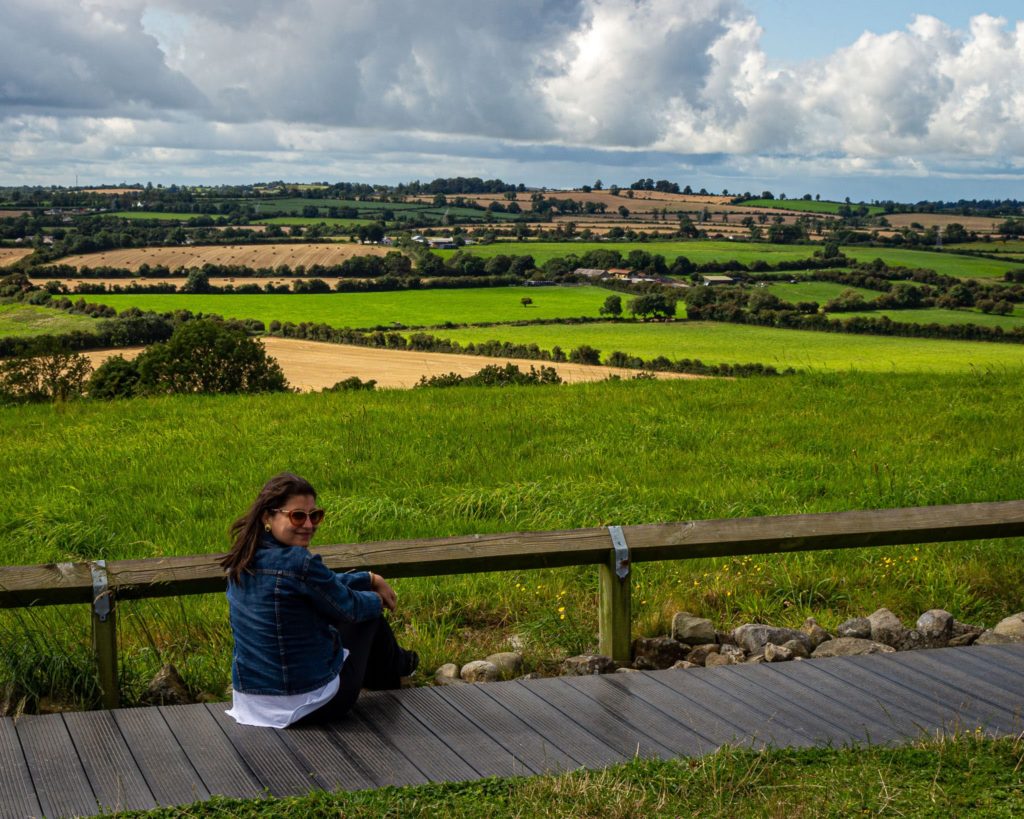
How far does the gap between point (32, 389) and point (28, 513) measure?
13608 millimetres

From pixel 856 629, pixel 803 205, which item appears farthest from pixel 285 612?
pixel 803 205

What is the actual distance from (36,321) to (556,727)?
6369 cm

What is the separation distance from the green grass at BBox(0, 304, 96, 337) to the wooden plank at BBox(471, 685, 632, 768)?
51.4 meters

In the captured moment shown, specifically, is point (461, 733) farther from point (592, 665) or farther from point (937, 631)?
point (937, 631)

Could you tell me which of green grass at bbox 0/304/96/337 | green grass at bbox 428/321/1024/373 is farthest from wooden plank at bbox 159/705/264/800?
green grass at bbox 0/304/96/337

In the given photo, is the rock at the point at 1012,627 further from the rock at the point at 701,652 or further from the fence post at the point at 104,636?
the fence post at the point at 104,636

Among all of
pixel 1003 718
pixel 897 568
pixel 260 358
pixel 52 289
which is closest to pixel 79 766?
pixel 1003 718

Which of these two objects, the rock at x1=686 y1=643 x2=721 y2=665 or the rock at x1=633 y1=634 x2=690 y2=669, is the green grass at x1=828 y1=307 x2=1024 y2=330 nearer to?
the rock at x1=686 y1=643 x2=721 y2=665

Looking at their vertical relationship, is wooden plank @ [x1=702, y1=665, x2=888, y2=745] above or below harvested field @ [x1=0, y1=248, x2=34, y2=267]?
above

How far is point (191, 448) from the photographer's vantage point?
1392 cm

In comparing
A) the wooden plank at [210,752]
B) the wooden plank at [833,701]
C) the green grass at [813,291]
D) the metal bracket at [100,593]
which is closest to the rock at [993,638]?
the wooden plank at [833,701]

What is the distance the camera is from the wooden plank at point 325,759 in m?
4.47

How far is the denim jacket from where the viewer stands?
4.93 meters

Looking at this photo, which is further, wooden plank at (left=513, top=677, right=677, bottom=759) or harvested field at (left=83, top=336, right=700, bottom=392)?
harvested field at (left=83, top=336, right=700, bottom=392)
